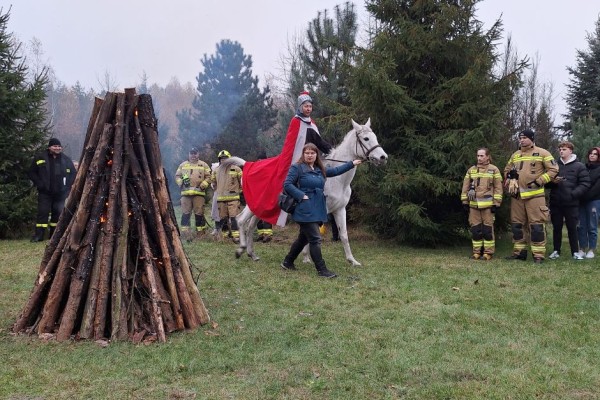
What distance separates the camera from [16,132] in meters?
12.9

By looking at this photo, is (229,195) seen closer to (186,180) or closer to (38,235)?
(186,180)

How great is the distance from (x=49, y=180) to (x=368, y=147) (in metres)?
7.37

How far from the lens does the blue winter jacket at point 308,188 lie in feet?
26.1

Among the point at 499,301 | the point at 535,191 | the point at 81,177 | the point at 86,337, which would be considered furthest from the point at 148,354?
the point at 535,191

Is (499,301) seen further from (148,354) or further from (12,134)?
(12,134)

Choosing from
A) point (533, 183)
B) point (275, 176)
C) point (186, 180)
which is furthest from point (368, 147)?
point (186, 180)

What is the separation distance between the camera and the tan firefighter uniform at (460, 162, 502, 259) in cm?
987

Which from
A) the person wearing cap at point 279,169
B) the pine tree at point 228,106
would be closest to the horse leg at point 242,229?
the person wearing cap at point 279,169

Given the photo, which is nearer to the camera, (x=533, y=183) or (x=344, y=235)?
(x=344, y=235)

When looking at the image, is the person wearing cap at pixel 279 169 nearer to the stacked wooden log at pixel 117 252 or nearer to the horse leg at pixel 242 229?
the horse leg at pixel 242 229

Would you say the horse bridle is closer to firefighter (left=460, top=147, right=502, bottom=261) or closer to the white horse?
the white horse

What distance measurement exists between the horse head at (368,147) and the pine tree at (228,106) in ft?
45.7

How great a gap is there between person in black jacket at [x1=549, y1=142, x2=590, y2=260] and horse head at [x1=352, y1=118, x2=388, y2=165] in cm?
332

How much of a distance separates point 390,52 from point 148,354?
9127 millimetres
